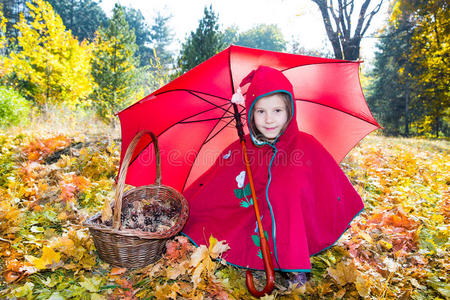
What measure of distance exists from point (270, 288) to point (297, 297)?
0.80 feet

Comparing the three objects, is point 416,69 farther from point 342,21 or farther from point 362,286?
point 362,286

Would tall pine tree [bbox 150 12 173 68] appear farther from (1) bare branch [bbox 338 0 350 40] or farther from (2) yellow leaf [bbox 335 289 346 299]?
(2) yellow leaf [bbox 335 289 346 299]

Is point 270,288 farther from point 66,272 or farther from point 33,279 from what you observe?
point 33,279

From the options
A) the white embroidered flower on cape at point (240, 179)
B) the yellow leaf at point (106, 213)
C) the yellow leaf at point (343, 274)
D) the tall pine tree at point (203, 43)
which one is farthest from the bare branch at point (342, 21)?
the yellow leaf at point (106, 213)

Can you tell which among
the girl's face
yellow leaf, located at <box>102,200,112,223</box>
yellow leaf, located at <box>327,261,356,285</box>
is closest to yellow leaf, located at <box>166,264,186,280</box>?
yellow leaf, located at <box>102,200,112,223</box>

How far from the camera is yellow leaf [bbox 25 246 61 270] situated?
5.45 ft

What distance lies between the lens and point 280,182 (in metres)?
1.84

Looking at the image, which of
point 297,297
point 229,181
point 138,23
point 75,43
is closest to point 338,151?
point 229,181

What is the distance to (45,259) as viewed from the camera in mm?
1706

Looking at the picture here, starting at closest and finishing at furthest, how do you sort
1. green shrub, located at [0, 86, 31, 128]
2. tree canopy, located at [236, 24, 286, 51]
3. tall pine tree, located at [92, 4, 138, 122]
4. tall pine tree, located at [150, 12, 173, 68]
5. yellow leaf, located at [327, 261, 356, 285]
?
yellow leaf, located at [327, 261, 356, 285], green shrub, located at [0, 86, 31, 128], tall pine tree, located at [92, 4, 138, 122], tall pine tree, located at [150, 12, 173, 68], tree canopy, located at [236, 24, 286, 51]

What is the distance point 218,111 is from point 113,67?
33.6 feet

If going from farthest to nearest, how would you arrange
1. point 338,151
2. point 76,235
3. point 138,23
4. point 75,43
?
point 138,23
point 75,43
point 338,151
point 76,235

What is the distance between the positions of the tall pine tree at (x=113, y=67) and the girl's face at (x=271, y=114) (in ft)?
32.4

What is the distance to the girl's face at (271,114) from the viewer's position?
1916mm
